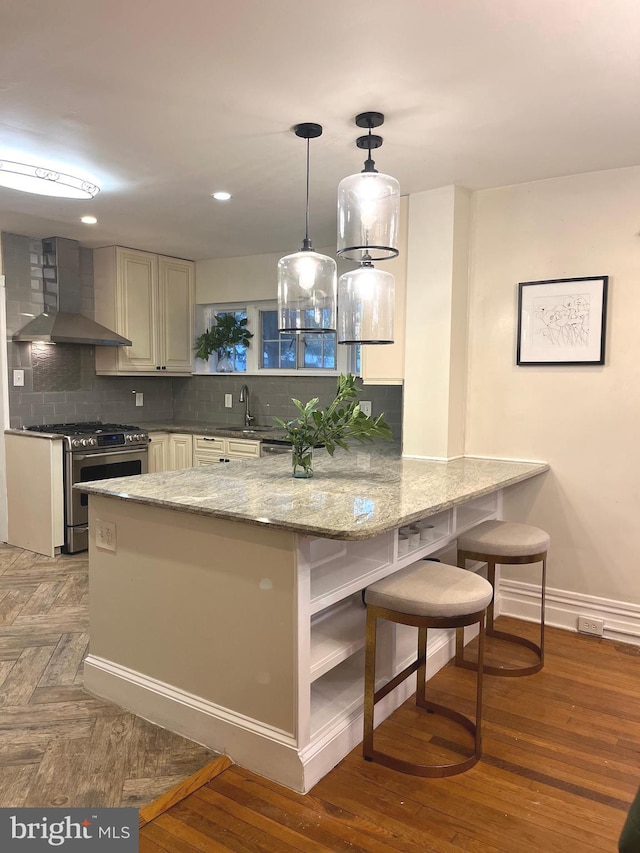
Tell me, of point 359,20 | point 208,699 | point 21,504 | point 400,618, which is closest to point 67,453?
point 21,504

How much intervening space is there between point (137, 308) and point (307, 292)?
9.99 feet

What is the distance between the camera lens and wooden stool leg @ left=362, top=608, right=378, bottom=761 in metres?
2.15

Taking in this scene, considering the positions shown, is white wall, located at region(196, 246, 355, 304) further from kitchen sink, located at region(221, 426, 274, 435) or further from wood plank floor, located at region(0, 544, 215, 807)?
wood plank floor, located at region(0, 544, 215, 807)

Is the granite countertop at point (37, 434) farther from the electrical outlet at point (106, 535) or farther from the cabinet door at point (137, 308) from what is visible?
the electrical outlet at point (106, 535)

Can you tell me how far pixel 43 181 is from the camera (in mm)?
3064

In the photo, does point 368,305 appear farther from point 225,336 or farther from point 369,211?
point 225,336

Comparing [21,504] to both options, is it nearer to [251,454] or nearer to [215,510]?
[251,454]

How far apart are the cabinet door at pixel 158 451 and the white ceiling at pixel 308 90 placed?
219 cm

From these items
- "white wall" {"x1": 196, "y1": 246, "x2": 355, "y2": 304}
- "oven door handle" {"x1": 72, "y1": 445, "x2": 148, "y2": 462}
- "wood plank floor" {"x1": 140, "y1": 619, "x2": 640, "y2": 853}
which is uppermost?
"white wall" {"x1": 196, "y1": 246, "x2": 355, "y2": 304}

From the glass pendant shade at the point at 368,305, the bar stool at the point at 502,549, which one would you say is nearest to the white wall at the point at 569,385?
the bar stool at the point at 502,549

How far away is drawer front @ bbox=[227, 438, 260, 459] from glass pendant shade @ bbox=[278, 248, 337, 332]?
89.8 inches

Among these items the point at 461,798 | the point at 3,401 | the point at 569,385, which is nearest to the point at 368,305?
the point at 569,385

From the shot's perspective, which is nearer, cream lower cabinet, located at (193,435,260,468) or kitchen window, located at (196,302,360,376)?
cream lower cabinet, located at (193,435,260,468)

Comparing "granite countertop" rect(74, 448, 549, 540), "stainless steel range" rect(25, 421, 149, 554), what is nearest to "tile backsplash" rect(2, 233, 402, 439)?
"stainless steel range" rect(25, 421, 149, 554)
